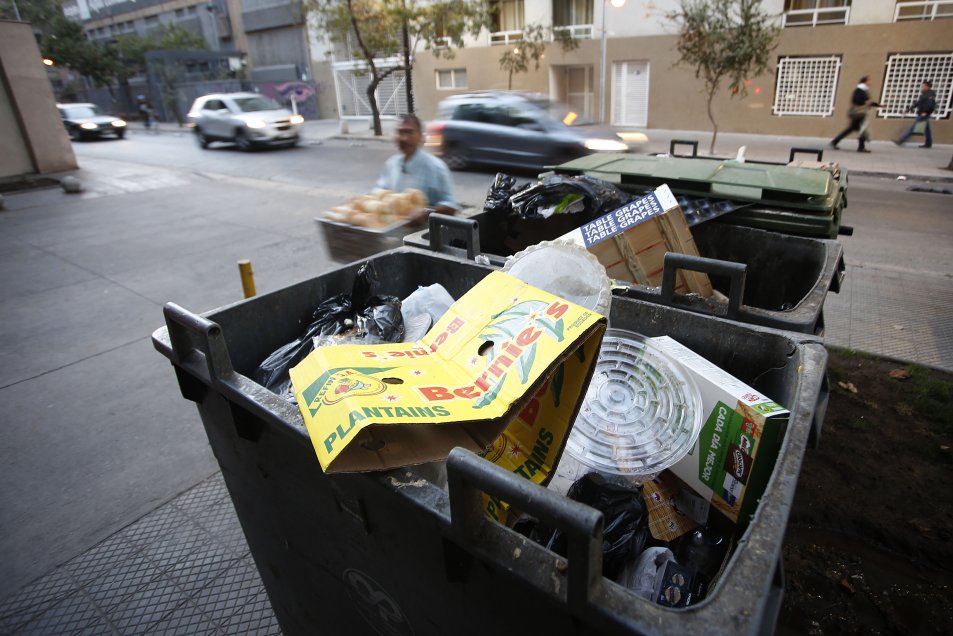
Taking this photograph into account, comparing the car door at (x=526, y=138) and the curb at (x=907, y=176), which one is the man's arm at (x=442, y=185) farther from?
the curb at (x=907, y=176)

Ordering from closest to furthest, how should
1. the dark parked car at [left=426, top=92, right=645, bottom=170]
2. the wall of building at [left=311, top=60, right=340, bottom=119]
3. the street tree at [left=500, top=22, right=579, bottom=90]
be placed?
the dark parked car at [left=426, top=92, right=645, bottom=170]
the street tree at [left=500, top=22, right=579, bottom=90]
the wall of building at [left=311, top=60, right=340, bottom=119]

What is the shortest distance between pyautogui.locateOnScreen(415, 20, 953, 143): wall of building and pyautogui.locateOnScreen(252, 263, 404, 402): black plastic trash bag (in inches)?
756

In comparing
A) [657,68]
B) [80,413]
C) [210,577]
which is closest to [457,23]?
[657,68]

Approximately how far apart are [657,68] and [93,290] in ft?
61.9

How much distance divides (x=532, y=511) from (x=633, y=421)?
0.80m

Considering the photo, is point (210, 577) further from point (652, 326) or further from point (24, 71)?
point (24, 71)

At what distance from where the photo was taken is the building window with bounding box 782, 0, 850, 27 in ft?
53.7

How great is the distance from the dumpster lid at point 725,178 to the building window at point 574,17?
20.1 meters

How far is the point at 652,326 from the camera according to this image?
5.96 feet

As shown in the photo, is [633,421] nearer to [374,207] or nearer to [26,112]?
[374,207]

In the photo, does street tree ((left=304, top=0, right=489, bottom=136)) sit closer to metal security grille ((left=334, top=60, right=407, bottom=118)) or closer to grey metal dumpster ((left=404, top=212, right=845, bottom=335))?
metal security grille ((left=334, top=60, right=407, bottom=118))

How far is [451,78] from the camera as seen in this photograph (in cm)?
2572

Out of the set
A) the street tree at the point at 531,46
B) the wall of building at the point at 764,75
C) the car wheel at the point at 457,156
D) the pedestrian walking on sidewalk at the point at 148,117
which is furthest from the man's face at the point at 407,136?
the pedestrian walking on sidewalk at the point at 148,117

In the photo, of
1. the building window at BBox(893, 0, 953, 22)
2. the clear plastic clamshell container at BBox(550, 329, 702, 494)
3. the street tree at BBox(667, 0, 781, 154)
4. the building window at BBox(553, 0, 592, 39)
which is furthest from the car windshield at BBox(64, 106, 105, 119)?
the building window at BBox(893, 0, 953, 22)
